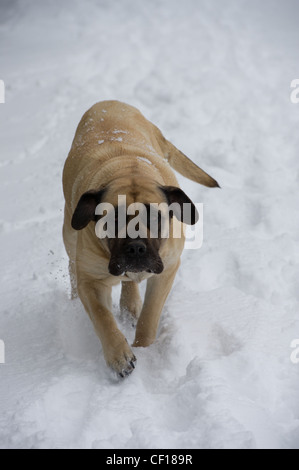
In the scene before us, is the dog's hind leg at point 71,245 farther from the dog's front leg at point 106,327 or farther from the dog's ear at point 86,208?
the dog's ear at point 86,208

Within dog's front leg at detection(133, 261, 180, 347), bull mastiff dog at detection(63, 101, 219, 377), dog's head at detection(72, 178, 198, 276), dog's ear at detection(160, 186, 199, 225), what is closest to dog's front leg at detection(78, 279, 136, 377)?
bull mastiff dog at detection(63, 101, 219, 377)

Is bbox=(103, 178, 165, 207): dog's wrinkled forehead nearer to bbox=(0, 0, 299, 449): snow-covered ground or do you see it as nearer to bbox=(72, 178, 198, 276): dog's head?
bbox=(72, 178, 198, 276): dog's head

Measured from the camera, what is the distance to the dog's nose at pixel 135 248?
3375 millimetres

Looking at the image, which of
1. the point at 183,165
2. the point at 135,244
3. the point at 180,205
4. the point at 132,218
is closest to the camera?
the point at 135,244

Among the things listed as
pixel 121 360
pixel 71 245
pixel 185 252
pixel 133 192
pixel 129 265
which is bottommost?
pixel 185 252

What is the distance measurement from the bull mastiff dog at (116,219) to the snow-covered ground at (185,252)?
22cm

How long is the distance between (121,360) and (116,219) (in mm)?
917

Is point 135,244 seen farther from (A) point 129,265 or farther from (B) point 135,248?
(A) point 129,265

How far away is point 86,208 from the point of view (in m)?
3.64

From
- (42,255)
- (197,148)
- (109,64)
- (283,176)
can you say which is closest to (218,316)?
(42,255)

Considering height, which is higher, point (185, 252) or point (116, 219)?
point (116, 219)

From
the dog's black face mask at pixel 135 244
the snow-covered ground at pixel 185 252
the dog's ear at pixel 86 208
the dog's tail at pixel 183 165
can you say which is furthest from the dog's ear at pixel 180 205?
the dog's tail at pixel 183 165

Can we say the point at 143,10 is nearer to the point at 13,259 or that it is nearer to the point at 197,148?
the point at 197,148

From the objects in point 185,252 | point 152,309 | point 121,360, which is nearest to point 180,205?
point 152,309
